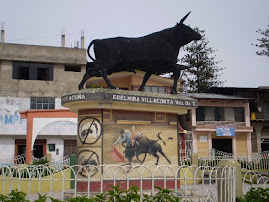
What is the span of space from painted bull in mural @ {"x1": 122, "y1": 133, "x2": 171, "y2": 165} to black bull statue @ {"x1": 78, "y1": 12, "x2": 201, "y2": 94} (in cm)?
162

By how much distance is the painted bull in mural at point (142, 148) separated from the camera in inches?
352

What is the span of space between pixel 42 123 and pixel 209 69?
71.8 feet

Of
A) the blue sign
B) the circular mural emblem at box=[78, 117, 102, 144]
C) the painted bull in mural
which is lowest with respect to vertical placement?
the painted bull in mural

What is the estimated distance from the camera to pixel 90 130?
8836 mm

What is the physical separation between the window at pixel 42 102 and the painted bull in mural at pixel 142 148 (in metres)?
19.8

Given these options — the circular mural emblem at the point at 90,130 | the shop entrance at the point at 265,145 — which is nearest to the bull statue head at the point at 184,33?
the circular mural emblem at the point at 90,130

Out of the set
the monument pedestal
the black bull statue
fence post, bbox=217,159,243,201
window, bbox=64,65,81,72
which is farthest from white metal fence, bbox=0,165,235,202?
window, bbox=64,65,81,72

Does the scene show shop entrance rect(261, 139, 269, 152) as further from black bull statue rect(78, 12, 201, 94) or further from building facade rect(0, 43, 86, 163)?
black bull statue rect(78, 12, 201, 94)

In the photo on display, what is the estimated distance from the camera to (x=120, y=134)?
8922mm

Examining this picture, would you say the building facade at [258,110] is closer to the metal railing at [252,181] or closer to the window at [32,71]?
the window at [32,71]

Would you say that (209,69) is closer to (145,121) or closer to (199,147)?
(199,147)

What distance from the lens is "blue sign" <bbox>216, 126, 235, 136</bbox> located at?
94.6ft

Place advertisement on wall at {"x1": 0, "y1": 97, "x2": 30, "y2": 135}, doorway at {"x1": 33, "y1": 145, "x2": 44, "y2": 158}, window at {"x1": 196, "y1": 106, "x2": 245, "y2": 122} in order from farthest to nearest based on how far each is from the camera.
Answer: window at {"x1": 196, "y1": 106, "x2": 245, "y2": 122}, doorway at {"x1": 33, "y1": 145, "x2": 44, "y2": 158}, advertisement on wall at {"x1": 0, "y1": 97, "x2": 30, "y2": 135}

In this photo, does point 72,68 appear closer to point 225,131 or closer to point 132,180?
point 225,131
